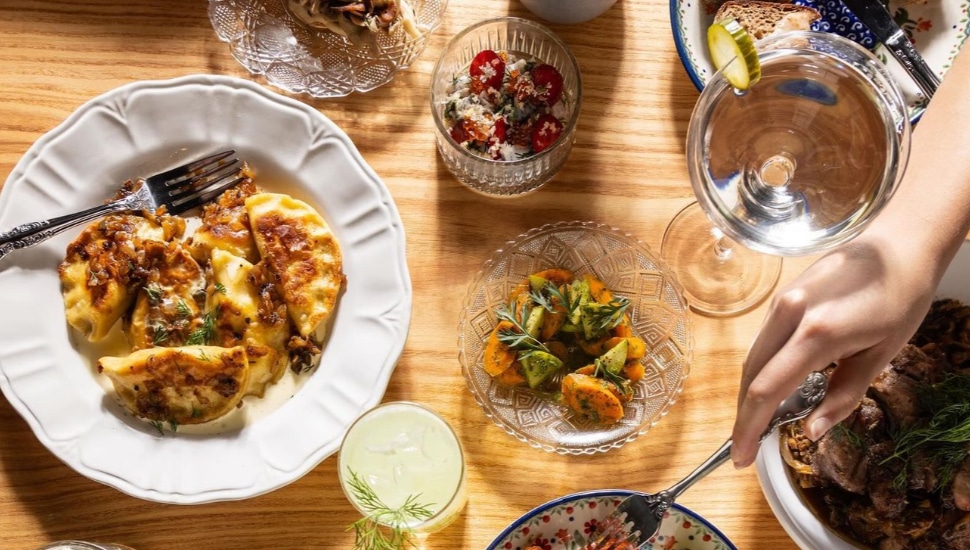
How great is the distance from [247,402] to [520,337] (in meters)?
0.62

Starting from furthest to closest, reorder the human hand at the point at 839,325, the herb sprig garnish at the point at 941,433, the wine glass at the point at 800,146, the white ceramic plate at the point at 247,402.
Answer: the white ceramic plate at the point at 247,402 < the herb sprig garnish at the point at 941,433 < the wine glass at the point at 800,146 < the human hand at the point at 839,325

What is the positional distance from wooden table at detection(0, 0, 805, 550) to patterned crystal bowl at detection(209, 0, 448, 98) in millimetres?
53

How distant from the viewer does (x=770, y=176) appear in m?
1.63

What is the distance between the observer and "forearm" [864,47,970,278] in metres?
1.50

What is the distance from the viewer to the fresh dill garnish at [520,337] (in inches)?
70.7

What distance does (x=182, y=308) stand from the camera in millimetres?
1858

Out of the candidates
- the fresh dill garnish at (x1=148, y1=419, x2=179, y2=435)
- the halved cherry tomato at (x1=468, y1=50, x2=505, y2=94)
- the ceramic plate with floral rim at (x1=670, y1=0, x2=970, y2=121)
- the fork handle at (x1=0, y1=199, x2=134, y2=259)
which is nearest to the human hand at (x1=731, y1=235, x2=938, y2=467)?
the ceramic plate with floral rim at (x1=670, y1=0, x2=970, y2=121)

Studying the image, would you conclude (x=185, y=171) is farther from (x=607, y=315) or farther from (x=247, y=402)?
(x=607, y=315)

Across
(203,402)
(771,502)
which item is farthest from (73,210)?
(771,502)

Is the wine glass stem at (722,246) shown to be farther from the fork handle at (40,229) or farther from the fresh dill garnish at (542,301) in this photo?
the fork handle at (40,229)

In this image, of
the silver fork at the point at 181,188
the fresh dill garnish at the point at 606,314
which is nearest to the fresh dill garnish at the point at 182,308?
the silver fork at the point at 181,188

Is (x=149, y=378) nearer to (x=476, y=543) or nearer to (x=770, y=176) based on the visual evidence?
(x=476, y=543)

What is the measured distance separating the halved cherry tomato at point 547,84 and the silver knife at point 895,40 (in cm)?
64

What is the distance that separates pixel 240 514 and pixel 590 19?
1.38m
